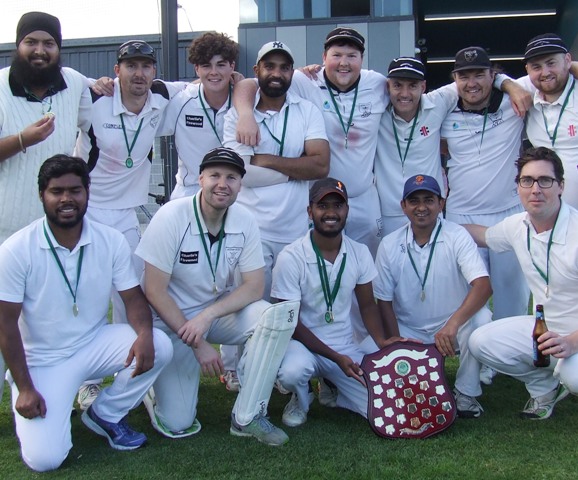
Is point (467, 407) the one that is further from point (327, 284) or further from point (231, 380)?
point (231, 380)

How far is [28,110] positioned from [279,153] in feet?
5.25

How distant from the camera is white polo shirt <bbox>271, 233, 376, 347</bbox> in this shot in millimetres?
4254

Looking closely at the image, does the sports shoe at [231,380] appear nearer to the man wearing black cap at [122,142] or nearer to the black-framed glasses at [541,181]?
the man wearing black cap at [122,142]

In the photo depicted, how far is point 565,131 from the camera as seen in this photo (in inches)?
184

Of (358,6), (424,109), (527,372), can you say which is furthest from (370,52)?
(527,372)

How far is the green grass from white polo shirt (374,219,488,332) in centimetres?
73

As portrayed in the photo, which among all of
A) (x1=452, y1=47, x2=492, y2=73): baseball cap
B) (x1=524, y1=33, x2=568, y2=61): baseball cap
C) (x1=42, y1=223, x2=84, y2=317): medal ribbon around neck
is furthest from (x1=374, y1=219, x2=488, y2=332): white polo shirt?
(x1=42, y1=223, x2=84, y2=317): medal ribbon around neck

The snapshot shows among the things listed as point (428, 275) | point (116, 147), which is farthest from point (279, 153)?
point (428, 275)

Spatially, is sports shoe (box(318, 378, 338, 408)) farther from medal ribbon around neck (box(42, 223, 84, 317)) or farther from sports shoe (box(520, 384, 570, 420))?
medal ribbon around neck (box(42, 223, 84, 317))

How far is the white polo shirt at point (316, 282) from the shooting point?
167 inches

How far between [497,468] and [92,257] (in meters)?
2.36

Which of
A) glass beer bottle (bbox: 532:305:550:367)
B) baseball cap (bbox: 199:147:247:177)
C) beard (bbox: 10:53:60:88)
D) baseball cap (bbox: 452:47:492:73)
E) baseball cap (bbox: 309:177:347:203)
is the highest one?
baseball cap (bbox: 452:47:492:73)

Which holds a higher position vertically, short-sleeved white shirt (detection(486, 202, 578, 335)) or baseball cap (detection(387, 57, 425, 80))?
baseball cap (detection(387, 57, 425, 80))

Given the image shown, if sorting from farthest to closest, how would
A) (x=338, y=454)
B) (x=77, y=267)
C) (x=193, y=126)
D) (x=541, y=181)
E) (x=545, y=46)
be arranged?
1. (x=193, y=126)
2. (x=545, y=46)
3. (x=541, y=181)
4. (x=77, y=267)
5. (x=338, y=454)
